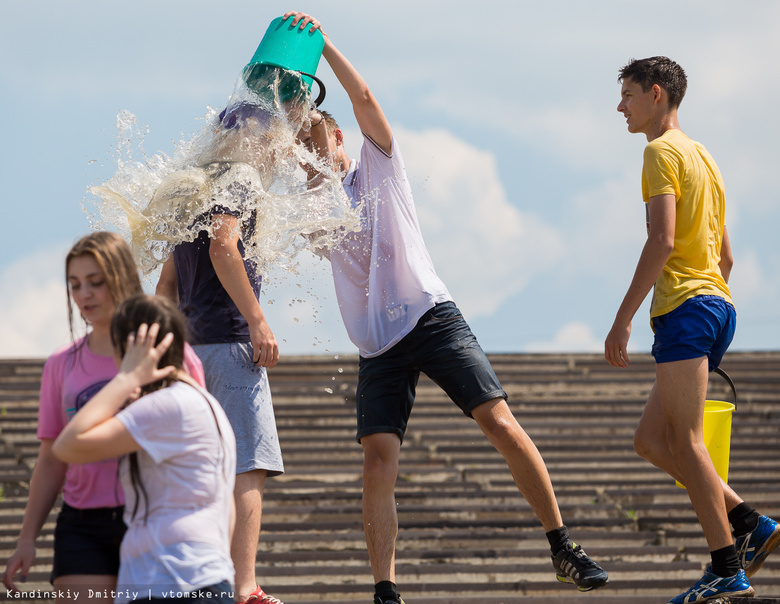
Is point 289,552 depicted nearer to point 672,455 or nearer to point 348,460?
point 348,460

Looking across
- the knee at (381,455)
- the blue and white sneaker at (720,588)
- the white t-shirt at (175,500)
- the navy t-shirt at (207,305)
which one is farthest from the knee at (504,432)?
the white t-shirt at (175,500)

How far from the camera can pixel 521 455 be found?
140 inches

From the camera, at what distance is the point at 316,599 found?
4.98 meters

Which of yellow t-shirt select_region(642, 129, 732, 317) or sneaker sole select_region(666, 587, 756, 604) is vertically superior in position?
yellow t-shirt select_region(642, 129, 732, 317)

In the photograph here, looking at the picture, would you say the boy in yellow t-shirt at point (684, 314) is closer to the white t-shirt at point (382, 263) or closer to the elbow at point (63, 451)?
the white t-shirt at point (382, 263)

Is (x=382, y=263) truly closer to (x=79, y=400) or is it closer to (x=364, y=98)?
(x=364, y=98)

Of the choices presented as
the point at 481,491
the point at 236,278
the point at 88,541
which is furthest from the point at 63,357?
the point at 481,491

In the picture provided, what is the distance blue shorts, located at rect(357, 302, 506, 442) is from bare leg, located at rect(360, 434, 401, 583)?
0.21 feet

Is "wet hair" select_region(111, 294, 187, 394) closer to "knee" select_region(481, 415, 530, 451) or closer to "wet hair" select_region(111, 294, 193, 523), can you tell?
"wet hair" select_region(111, 294, 193, 523)

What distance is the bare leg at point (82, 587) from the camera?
238 centimetres

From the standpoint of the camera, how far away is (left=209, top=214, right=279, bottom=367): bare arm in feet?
10.8

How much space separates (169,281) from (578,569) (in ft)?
6.38

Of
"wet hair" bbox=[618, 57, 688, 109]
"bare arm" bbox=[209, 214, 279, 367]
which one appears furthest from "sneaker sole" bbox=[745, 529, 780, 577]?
"bare arm" bbox=[209, 214, 279, 367]

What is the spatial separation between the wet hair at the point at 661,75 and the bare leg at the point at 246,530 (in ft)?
7.24
